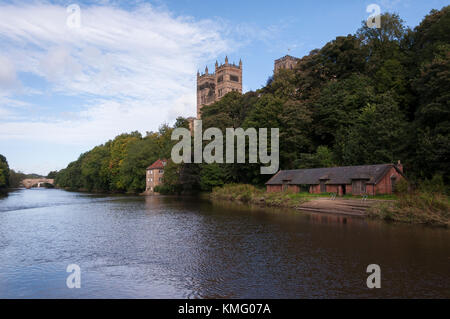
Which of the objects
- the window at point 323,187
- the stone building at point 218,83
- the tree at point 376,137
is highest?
the stone building at point 218,83

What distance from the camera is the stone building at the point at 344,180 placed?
33500 millimetres

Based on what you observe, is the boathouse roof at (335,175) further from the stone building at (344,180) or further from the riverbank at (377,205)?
the riverbank at (377,205)

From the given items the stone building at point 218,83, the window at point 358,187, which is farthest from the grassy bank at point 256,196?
the stone building at point 218,83

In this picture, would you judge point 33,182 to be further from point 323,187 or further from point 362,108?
point 362,108

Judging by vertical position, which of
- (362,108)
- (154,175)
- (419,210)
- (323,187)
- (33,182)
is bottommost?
(33,182)

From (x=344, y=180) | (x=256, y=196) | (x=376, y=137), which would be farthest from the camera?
Result: (x=256, y=196)

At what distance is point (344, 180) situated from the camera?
Answer: 36469 millimetres

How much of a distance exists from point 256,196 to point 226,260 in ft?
102

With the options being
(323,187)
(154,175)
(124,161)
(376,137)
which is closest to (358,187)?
(323,187)

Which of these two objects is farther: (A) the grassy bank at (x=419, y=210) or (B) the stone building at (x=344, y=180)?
(B) the stone building at (x=344, y=180)

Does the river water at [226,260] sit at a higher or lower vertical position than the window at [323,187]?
lower

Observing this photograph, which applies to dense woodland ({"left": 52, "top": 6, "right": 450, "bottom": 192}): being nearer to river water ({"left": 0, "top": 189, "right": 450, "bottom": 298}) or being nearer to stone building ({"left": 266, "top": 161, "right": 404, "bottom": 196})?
stone building ({"left": 266, "top": 161, "right": 404, "bottom": 196})

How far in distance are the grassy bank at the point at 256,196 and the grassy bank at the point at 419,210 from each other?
37.2 ft
